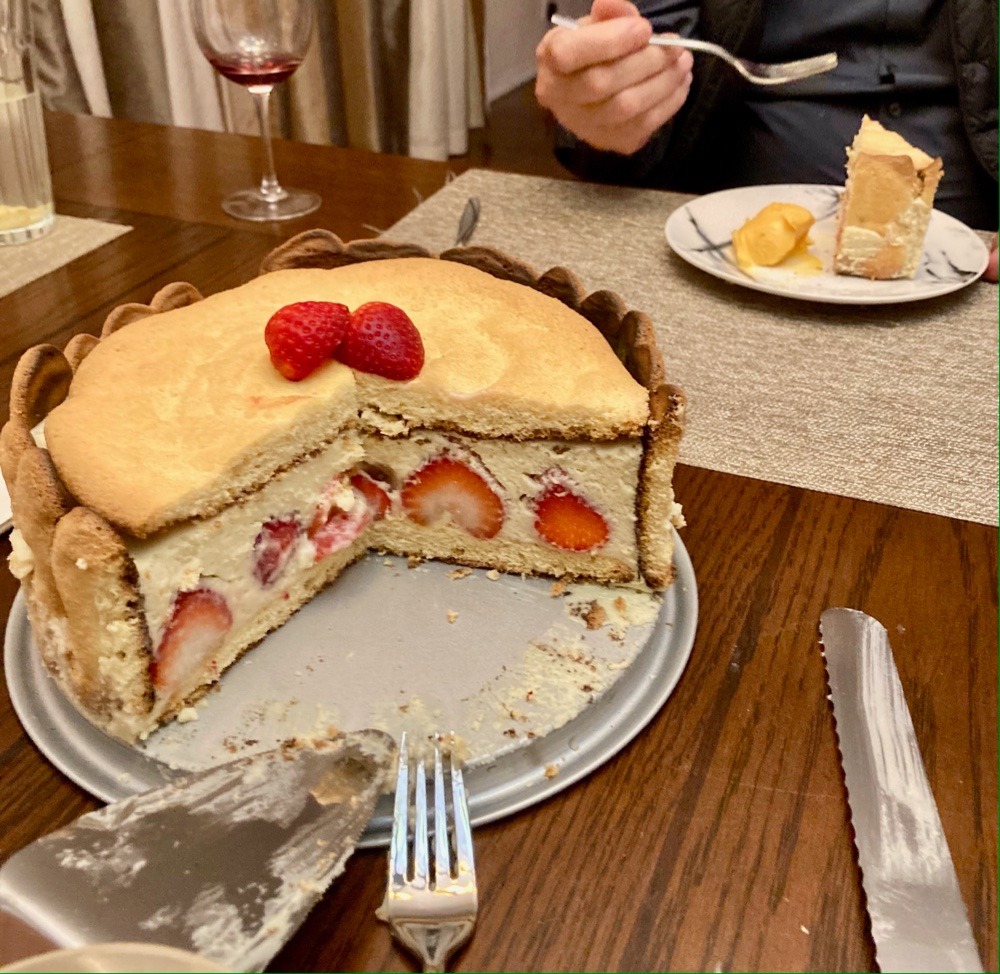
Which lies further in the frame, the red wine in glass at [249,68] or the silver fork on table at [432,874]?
the red wine in glass at [249,68]

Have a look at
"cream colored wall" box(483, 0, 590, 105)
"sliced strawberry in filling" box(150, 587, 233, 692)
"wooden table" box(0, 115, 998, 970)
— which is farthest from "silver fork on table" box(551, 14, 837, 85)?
"cream colored wall" box(483, 0, 590, 105)

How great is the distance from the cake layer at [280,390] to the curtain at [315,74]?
7.40 feet

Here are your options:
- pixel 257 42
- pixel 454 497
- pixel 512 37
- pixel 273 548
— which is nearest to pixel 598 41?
pixel 257 42

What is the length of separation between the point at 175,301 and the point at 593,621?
79cm

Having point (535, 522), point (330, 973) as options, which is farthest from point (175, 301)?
point (330, 973)

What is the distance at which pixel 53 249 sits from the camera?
6.89 ft

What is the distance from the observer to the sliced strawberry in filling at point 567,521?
1.32 m

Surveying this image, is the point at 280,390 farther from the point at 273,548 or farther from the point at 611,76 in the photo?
the point at 611,76

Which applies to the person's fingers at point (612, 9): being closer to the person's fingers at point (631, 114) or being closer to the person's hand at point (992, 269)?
the person's fingers at point (631, 114)

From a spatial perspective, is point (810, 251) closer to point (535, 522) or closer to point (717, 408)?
point (717, 408)

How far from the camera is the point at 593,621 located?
1198mm

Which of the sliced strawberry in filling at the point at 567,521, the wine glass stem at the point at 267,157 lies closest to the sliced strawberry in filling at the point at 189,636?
the sliced strawberry in filling at the point at 567,521

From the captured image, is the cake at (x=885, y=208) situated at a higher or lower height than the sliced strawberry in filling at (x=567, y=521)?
higher

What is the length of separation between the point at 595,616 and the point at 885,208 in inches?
45.3
